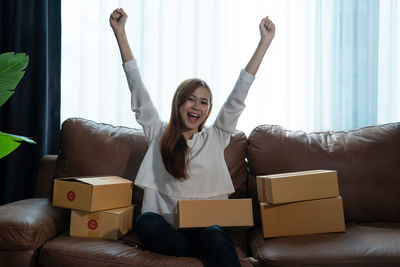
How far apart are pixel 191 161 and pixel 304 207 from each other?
52cm

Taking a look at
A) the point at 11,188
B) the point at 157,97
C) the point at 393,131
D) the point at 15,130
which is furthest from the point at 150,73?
the point at 393,131

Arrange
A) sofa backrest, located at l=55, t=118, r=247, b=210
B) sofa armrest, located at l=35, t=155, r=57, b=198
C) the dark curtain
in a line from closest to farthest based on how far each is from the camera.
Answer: sofa backrest, located at l=55, t=118, r=247, b=210 → sofa armrest, located at l=35, t=155, r=57, b=198 → the dark curtain

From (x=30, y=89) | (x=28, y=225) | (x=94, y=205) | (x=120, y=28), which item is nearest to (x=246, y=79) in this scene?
(x=120, y=28)

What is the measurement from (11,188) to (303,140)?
5.70 feet


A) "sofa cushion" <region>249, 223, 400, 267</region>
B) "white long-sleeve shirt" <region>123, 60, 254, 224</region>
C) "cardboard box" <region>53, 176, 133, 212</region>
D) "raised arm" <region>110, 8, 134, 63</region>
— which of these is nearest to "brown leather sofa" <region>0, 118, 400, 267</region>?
"sofa cushion" <region>249, 223, 400, 267</region>

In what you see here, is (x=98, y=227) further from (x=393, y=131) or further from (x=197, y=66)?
(x=393, y=131)

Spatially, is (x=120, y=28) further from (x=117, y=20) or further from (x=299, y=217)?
(x=299, y=217)

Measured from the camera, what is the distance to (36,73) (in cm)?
255

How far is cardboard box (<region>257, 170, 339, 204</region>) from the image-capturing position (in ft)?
5.50

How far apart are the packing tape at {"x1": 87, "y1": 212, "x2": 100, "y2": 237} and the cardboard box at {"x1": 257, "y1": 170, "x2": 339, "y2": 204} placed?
709mm

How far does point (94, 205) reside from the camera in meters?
1.70

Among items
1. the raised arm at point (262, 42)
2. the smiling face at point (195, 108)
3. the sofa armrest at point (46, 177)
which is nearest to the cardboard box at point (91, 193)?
the smiling face at point (195, 108)

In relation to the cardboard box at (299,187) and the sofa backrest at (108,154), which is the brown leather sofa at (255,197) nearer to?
the sofa backrest at (108,154)

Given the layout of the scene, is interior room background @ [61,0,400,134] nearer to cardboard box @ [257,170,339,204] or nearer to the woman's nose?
the woman's nose
